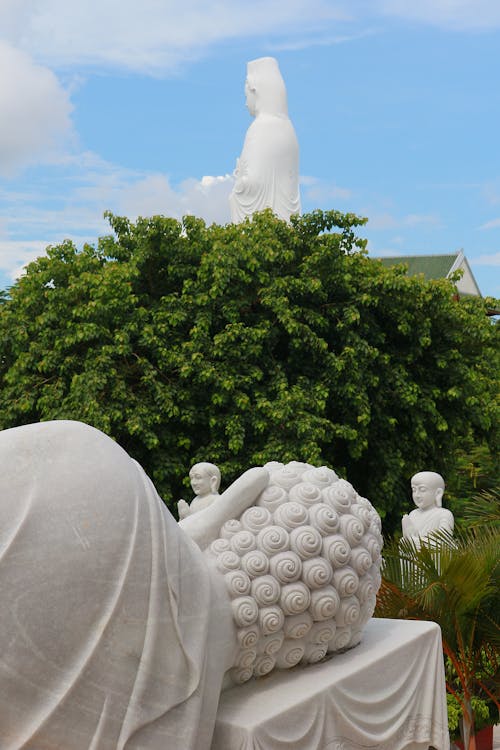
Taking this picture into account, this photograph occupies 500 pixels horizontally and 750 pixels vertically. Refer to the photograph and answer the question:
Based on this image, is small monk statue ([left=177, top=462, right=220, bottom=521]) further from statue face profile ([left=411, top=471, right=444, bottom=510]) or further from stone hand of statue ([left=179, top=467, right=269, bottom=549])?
stone hand of statue ([left=179, top=467, right=269, bottom=549])

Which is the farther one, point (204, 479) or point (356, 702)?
point (204, 479)

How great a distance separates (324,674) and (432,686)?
0.63m

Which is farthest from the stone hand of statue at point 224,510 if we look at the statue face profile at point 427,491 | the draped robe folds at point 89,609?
the statue face profile at point 427,491

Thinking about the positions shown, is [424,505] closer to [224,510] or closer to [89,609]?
[224,510]

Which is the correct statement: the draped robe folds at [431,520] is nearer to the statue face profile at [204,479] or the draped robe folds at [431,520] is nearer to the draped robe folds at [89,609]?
the statue face profile at [204,479]

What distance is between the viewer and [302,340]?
11164 mm

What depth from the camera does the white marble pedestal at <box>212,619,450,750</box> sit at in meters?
2.44

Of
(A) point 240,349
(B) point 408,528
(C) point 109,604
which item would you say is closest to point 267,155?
(A) point 240,349

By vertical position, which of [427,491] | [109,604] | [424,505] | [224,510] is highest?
[224,510]

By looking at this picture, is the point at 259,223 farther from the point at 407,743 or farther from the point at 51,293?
the point at 407,743

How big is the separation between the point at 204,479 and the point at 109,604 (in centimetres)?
600

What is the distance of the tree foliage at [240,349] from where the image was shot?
1070 cm

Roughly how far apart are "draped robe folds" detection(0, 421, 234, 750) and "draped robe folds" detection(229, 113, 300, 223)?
15.5 m

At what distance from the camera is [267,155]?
18.1m
